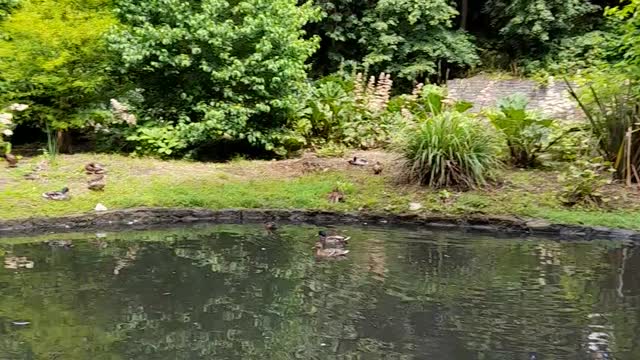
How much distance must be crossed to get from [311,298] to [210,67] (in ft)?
19.5

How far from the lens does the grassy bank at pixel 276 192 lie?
838 cm

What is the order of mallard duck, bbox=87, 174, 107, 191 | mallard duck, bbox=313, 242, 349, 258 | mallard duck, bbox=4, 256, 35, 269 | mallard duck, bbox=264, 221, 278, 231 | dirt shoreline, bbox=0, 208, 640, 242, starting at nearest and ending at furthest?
mallard duck, bbox=4, 256, 35, 269 → mallard duck, bbox=313, 242, 349, 258 → dirt shoreline, bbox=0, 208, 640, 242 → mallard duck, bbox=264, 221, 278, 231 → mallard duck, bbox=87, 174, 107, 191

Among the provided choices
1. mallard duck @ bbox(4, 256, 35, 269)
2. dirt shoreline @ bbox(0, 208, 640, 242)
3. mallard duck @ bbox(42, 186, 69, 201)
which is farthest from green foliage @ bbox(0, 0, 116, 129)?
mallard duck @ bbox(4, 256, 35, 269)

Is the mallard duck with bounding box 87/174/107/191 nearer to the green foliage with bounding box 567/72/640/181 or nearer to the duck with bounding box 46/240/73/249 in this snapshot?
the duck with bounding box 46/240/73/249

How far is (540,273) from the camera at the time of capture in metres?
6.47

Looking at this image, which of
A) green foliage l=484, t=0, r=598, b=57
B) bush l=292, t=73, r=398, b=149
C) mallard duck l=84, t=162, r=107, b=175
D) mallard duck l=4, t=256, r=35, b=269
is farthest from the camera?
green foliage l=484, t=0, r=598, b=57

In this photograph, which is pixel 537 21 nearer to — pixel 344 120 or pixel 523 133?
pixel 344 120

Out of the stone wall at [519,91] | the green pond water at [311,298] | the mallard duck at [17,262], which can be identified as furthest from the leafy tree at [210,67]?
the mallard duck at [17,262]

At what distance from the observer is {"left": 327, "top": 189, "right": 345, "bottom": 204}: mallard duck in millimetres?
8914

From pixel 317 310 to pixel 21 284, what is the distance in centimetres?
265

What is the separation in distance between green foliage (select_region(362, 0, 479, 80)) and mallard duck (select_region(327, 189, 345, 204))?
26.5 feet

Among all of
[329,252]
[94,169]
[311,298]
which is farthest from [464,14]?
[311,298]

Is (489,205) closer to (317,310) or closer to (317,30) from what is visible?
(317,310)

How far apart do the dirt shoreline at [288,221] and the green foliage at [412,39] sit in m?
8.52
